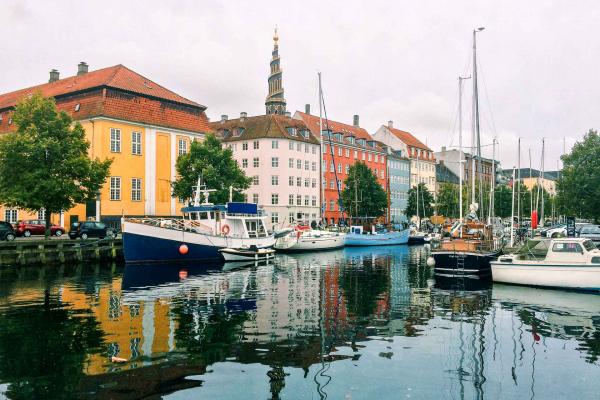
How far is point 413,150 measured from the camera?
404 feet

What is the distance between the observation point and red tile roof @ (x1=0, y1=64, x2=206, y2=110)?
57.9m

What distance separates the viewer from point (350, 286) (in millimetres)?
27984

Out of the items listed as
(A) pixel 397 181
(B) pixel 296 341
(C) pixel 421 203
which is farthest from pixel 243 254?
(A) pixel 397 181

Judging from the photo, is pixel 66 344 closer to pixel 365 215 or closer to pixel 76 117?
pixel 76 117

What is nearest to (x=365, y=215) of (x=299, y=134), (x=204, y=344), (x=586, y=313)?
(x=299, y=134)

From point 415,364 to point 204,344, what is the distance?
221 inches

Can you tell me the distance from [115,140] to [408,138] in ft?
276

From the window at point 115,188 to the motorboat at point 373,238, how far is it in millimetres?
26139

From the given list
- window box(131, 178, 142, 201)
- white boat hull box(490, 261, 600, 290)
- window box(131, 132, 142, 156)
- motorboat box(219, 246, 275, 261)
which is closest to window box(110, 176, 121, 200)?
window box(131, 178, 142, 201)

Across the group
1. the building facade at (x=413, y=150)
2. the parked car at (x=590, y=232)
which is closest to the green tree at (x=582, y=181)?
the parked car at (x=590, y=232)

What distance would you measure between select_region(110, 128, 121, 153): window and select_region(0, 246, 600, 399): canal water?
30.1 metres

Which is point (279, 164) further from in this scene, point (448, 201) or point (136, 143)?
point (448, 201)

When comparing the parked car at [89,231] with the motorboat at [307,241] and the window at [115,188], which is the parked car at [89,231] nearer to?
the window at [115,188]

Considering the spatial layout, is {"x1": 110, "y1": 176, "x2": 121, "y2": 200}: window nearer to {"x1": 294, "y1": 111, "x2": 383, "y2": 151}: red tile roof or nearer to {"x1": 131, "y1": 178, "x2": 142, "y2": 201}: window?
{"x1": 131, "y1": 178, "x2": 142, "y2": 201}: window
